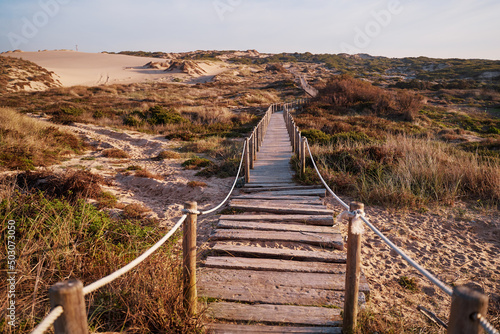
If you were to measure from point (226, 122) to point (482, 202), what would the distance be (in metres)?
15.5

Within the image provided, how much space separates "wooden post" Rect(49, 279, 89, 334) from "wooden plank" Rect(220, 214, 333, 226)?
4325mm

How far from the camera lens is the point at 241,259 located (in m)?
4.25

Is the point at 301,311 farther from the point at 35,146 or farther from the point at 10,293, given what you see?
the point at 35,146

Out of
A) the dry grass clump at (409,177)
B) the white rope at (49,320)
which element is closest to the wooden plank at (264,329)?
the white rope at (49,320)

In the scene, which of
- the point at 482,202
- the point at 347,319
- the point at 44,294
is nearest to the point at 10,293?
the point at 44,294

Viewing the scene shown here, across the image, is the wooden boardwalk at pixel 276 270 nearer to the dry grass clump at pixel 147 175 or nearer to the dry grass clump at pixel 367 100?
the dry grass clump at pixel 147 175

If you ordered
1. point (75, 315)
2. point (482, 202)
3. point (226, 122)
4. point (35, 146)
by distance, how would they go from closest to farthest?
point (75, 315), point (482, 202), point (35, 146), point (226, 122)

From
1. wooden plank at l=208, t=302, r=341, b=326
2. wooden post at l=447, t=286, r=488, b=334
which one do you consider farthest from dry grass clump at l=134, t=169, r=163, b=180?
wooden post at l=447, t=286, r=488, b=334

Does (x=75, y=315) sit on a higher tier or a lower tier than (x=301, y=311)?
higher

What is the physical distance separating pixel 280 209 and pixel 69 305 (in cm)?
484

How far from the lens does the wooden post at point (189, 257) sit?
269 cm

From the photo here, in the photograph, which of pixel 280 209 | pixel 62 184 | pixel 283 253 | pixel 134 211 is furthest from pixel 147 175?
pixel 283 253

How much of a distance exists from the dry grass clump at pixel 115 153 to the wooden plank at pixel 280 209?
715cm

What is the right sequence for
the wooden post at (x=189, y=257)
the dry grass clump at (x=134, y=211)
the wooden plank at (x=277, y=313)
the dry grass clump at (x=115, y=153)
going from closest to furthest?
the wooden post at (x=189, y=257), the wooden plank at (x=277, y=313), the dry grass clump at (x=134, y=211), the dry grass clump at (x=115, y=153)
